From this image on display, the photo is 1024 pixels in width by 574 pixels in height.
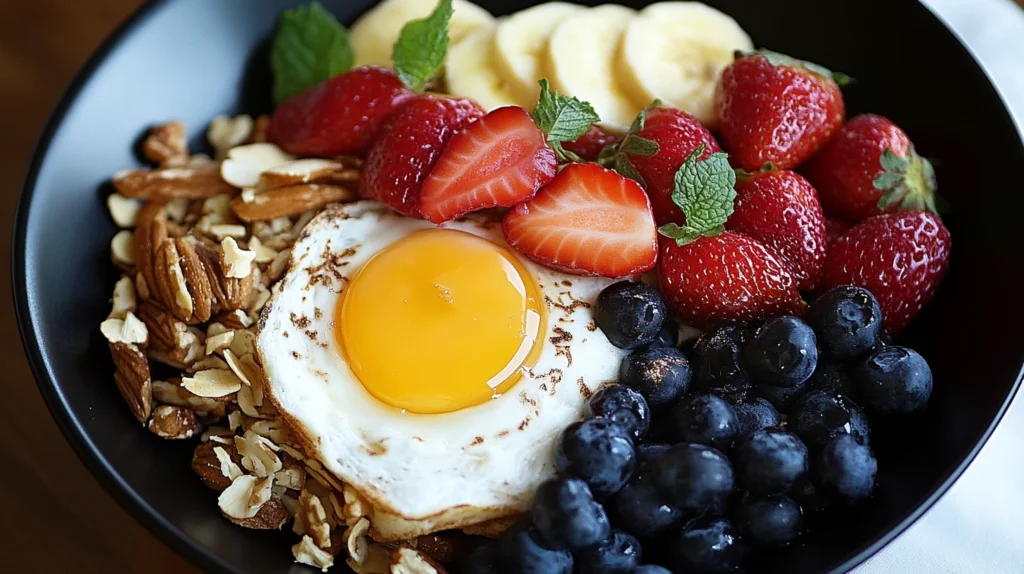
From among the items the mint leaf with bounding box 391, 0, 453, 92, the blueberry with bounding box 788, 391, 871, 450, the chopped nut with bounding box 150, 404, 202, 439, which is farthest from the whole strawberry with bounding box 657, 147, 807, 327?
the chopped nut with bounding box 150, 404, 202, 439

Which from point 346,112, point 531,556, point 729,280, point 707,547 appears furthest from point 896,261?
point 346,112

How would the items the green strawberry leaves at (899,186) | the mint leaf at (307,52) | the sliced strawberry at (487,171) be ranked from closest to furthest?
the sliced strawberry at (487,171) → the green strawberry leaves at (899,186) → the mint leaf at (307,52)

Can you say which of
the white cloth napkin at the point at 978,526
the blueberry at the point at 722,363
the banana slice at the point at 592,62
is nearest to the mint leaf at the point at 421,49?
the banana slice at the point at 592,62

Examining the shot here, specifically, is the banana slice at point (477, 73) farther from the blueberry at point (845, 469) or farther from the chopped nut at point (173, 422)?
the blueberry at point (845, 469)

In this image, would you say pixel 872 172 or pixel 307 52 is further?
pixel 307 52

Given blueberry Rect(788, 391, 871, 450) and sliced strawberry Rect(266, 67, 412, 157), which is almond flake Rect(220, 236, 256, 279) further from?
blueberry Rect(788, 391, 871, 450)

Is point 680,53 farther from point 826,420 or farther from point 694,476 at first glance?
point 694,476

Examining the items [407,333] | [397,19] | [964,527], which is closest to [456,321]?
[407,333]
